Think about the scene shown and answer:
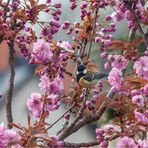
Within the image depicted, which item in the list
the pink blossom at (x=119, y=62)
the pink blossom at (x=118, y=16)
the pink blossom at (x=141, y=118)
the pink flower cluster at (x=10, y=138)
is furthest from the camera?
the pink blossom at (x=118, y=16)

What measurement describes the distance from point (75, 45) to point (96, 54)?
3.71 ft

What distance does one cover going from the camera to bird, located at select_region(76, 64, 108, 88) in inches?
47.3

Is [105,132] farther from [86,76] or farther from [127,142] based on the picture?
[86,76]


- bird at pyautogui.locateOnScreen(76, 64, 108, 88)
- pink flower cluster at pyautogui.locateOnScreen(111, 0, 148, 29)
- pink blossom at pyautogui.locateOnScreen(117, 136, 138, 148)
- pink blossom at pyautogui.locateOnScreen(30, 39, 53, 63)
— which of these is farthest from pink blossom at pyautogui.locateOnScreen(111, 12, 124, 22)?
pink blossom at pyautogui.locateOnScreen(117, 136, 138, 148)

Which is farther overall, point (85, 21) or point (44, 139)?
point (85, 21)

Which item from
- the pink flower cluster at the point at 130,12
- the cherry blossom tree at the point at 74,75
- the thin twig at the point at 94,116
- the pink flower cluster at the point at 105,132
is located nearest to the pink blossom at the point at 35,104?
the cherry blossom tree at the point at 74,75

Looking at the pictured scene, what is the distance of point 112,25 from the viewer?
144cm

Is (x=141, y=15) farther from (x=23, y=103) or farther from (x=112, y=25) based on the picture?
(x=23, y=103)

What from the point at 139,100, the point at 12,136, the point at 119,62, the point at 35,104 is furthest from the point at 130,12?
the point at 12,136

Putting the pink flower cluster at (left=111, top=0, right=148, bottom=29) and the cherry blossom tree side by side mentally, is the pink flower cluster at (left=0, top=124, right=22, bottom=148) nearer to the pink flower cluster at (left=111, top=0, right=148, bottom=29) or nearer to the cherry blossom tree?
the cherry blossom tree

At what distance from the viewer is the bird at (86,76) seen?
1.20 metres

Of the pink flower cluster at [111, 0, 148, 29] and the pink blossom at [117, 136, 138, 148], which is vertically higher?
the pink flower cluster at [111, 0, 148, 29]

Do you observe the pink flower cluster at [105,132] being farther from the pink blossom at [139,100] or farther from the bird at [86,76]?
the bird at [86,76]

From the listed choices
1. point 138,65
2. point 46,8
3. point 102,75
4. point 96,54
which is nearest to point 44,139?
point 138,65
